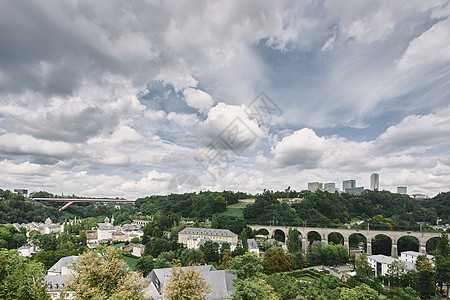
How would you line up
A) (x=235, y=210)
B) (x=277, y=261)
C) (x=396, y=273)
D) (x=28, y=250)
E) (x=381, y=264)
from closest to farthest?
(x=396, y=273)
(x=277, y=261)
(x=381, y=264)
(x=28, y=250)
(x=235, y=210)

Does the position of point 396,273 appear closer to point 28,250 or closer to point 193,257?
point 193,257

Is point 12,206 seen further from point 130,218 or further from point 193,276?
point 193,276

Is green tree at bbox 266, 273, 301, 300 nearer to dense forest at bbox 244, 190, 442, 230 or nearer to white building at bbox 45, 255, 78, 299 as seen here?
white building at bbox 45, 255, 78, 299

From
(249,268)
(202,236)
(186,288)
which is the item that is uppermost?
(186,288)

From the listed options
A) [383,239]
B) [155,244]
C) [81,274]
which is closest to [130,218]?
[155,244]

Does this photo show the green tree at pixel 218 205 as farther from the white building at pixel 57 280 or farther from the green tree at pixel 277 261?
the white building at pixel 57 280

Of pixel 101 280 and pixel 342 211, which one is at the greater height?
pixel 101 280

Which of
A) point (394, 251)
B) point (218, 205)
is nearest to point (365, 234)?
point (394, 251)

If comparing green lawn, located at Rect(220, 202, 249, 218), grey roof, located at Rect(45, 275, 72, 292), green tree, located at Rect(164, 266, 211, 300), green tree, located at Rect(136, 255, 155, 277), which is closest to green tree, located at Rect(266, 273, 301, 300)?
green tree, located at Rect(164, 266, 211, 300)
